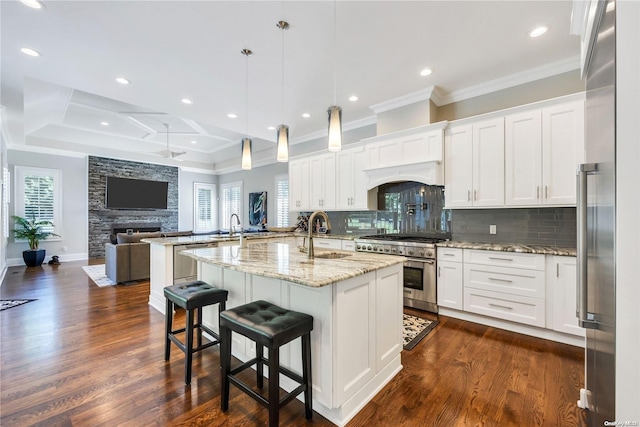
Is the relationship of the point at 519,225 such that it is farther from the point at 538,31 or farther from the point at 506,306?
the point at 538,31

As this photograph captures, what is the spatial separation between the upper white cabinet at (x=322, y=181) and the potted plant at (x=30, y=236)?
6903 millimetres

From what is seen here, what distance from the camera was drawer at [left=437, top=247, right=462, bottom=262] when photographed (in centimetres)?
332

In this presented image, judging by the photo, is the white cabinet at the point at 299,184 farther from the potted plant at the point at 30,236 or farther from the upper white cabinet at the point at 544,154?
the potted plant at the point at 30,236

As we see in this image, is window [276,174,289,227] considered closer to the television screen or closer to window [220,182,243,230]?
window [220,182,243,230]

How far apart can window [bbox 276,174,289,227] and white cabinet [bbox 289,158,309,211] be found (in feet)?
4.62

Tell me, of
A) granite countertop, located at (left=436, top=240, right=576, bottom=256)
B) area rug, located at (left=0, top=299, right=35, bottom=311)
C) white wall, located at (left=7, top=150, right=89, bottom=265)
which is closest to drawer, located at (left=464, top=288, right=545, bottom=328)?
granite countertop, located at (left=436, top=240, right=576, bottom=256)

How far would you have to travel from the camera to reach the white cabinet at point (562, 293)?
265 centimetres

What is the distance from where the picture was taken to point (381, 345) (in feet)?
6.80

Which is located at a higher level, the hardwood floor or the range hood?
the range hood

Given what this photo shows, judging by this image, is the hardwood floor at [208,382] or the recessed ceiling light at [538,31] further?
the recessed ceiling light at [538,31]

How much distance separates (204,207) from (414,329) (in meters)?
9.12

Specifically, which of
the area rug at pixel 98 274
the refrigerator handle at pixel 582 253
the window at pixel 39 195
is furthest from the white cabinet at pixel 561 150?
the window at pixel 39 195

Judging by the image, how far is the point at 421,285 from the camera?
359 cm

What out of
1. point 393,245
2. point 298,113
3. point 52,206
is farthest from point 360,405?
point 52,206
